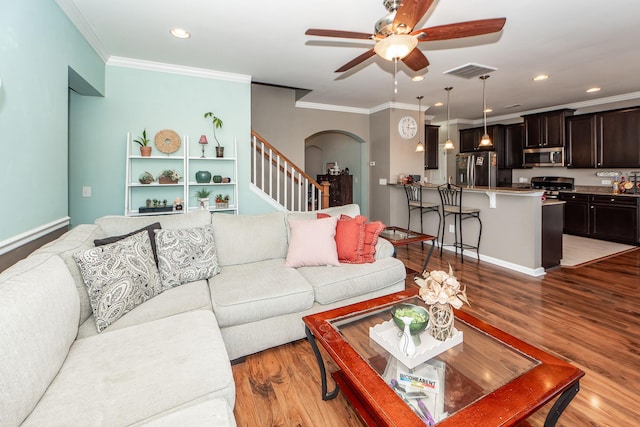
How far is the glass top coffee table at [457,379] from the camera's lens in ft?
3.62

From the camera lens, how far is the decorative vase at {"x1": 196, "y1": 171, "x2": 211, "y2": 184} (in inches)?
162

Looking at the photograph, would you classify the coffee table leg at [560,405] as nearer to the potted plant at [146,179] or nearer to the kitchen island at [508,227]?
the kitchen island at [508,227]

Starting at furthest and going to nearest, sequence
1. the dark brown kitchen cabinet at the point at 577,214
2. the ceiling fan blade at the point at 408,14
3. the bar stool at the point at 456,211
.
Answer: the dark brown kitchen cabinet at the point at 577,214
the bar stool at the point at 456,211
the ceiling fan blade at the point at 408,14

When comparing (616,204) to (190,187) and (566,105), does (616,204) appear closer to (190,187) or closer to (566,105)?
(566,105)

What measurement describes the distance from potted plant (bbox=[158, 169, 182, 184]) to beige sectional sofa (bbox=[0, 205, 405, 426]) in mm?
1601

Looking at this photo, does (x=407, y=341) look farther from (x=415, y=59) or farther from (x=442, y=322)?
(x=415, y=59)

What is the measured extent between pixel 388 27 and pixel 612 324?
3.01 meters

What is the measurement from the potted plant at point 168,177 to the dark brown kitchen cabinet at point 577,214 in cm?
711

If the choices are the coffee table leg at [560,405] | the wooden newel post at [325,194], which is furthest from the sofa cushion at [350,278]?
the wooden newel post at [325,194]

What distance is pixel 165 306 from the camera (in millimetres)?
1883

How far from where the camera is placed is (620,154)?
5.53 metres

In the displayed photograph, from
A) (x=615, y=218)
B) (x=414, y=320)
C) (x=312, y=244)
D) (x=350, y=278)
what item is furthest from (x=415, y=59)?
(x=615, y=218)

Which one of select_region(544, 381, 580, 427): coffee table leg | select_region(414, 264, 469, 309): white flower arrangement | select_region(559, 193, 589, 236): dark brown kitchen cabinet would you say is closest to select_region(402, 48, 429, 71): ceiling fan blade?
select_region(414, 264, 469, 309): white flower arrangement

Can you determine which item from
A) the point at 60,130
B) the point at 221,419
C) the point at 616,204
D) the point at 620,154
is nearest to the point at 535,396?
the point at 221,419
